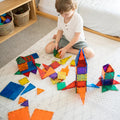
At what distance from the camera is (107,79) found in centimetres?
133

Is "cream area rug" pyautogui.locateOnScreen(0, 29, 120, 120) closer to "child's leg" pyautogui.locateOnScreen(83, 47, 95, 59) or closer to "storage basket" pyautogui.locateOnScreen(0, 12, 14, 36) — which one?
"child's leg" pyautogui.locateOnScreen(83, 47, 95, 59)

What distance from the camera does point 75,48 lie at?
173 centimetres

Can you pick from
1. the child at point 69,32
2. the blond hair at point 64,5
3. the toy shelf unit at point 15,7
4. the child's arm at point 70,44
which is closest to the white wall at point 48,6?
the toy shelf unit at point 15,7

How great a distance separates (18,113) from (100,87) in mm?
690

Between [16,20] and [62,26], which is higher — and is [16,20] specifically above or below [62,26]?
below

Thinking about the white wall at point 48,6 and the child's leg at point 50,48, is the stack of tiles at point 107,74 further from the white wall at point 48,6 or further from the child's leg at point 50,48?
the white wall at point 48,6

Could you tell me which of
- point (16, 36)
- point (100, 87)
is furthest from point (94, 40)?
point (16, 36)

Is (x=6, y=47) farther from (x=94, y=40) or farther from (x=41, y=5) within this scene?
(x=94, y=40)

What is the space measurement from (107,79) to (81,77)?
0.22 m

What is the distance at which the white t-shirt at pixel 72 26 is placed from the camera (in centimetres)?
151

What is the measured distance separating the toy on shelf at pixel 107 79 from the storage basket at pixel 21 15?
4.19 feet

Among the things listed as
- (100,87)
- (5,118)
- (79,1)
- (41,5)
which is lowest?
(5,118)

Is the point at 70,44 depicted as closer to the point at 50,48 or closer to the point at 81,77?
the point at 50,48

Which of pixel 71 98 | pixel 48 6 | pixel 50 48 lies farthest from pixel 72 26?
pixel 48 6
